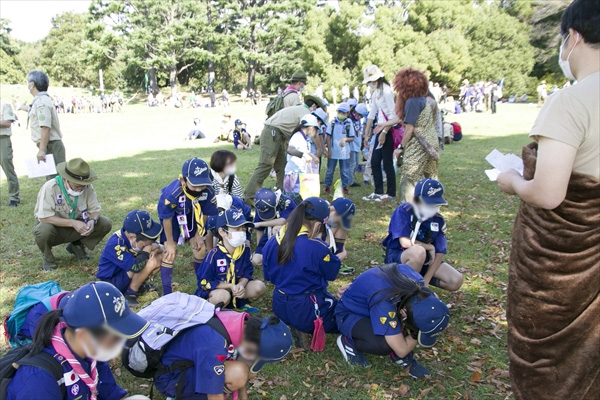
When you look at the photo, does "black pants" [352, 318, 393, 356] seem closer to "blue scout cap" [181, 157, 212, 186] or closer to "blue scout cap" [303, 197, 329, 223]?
"blue scout cap" [303, 197, 329, 223]

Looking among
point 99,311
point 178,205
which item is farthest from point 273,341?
point 178,205

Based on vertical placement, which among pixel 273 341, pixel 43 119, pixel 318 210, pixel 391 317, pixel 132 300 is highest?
pixel 43 119

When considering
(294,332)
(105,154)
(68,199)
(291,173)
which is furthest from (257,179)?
(105,154)

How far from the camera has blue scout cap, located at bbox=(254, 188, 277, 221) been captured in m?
5.04

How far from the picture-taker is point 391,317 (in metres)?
3.12

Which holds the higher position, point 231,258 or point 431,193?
point 431,193

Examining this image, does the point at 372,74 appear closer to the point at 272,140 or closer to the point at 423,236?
the point at 272,140

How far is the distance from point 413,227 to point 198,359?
2.32m

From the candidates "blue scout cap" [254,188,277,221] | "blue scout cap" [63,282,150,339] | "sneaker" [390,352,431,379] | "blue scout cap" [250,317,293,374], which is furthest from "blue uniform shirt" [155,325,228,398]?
"blue scout cap" [254,188,277,221]

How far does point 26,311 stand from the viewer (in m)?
2.70

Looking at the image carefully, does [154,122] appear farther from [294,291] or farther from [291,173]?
[294,291]

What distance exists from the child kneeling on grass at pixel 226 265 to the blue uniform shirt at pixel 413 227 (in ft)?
4.50

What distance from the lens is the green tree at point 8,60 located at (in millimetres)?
46419

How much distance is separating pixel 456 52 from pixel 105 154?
27748 mm
